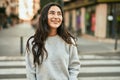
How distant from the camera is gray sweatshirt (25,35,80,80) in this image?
3.00 meters

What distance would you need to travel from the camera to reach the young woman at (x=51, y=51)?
3.00 m

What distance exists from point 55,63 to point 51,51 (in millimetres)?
123

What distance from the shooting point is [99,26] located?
21.7 metres

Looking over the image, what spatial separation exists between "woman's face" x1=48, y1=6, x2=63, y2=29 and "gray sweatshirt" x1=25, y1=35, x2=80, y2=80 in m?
0.12

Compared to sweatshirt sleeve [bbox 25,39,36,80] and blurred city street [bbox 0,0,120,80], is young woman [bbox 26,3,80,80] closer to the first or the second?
sweatshirt sleeve [bbox 25,39,36,80]

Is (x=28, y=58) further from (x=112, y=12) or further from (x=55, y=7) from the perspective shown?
(x=112, y=12)

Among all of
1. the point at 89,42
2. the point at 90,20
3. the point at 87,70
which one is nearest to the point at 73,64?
the point at 87,70

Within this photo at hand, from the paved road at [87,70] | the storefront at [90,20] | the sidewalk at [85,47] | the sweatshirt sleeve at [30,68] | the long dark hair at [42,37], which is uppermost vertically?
the long dark hair at [42,37]

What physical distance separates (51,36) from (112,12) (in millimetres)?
18408

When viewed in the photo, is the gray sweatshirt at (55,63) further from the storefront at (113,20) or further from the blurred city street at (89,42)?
the storefront at (113,20)

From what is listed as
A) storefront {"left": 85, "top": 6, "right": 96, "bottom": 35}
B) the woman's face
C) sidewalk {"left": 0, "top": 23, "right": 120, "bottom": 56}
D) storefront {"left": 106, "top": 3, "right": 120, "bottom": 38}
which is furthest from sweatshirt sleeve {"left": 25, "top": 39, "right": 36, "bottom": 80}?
storefront {"left": 85, "top": 6, "right": 96, "bottom": 35}

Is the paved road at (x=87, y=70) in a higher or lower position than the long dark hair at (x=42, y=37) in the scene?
lower

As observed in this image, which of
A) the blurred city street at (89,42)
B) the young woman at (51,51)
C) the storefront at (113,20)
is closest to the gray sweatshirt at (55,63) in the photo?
the young woman at (51,51)

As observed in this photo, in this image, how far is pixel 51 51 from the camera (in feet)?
9.93
